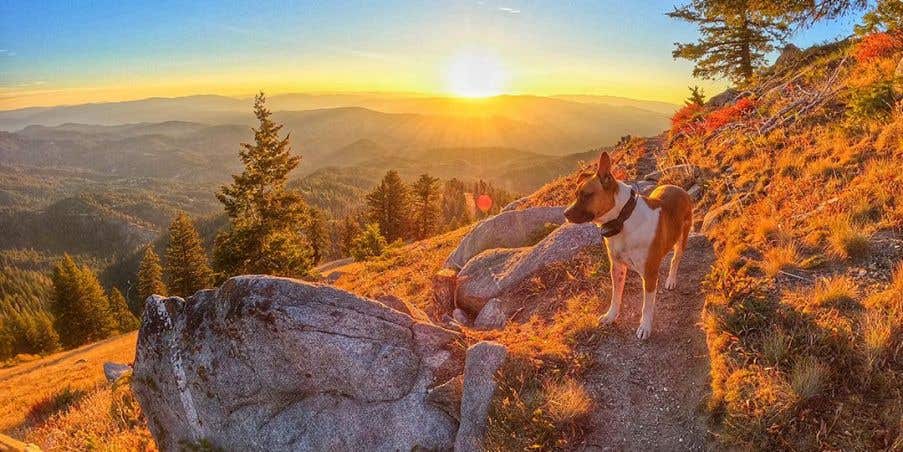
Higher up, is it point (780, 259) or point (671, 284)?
point (780, 259)

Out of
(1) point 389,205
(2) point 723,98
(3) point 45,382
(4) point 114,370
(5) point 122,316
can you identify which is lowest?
(5) point 122,316

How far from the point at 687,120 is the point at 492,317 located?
18412mm

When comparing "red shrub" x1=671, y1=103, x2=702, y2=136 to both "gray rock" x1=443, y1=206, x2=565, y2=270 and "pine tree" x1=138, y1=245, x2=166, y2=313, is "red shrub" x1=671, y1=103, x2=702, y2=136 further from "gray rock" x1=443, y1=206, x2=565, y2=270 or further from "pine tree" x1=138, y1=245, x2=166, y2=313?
"pine tree" x1=138, y1=245, x2=166, y2=313

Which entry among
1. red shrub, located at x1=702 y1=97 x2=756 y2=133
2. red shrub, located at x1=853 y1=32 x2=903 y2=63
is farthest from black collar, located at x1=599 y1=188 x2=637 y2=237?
red shrub, located at x1=853 y1=32 x2=903 y2=63

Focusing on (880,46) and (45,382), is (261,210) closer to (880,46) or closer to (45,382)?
(45,382)

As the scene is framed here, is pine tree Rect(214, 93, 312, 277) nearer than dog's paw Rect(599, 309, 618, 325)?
No

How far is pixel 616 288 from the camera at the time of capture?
7.61 m

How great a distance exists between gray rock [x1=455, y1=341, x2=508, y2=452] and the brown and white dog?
2.38 meters

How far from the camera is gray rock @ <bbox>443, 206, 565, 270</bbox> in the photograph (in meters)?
15.3

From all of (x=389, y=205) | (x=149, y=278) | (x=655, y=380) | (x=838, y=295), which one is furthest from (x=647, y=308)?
(x=149, y=278)

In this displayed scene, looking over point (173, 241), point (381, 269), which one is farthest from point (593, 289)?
point (173, 241)

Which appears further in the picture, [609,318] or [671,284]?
[671,284]

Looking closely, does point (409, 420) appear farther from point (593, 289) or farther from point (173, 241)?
point (173, 241)

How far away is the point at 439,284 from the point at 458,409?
654 centimetres
